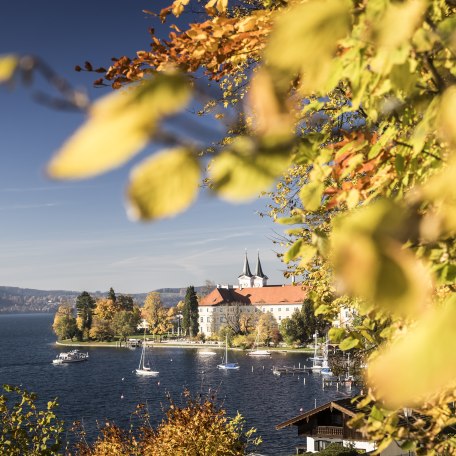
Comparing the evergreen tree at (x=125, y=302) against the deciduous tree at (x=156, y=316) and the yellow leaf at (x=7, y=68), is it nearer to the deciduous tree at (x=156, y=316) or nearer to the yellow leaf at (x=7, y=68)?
the deciduous tree at (x=156, y=316)

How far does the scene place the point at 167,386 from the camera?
210ft

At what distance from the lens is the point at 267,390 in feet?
199

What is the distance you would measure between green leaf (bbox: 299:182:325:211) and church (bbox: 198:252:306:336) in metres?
115

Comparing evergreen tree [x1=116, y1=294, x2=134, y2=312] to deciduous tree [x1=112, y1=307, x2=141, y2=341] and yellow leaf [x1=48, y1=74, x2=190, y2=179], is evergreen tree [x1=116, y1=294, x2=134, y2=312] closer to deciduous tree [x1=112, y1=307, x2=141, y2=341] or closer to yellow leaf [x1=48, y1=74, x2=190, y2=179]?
deciduous tree [x1=112, y1=307, x2=141, y2=341]

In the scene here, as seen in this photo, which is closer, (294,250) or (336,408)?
(294,250)

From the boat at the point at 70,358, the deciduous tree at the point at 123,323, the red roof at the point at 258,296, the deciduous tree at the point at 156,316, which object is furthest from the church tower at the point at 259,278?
the boat at the point at 70,358

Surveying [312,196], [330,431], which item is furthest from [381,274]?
[330,431]

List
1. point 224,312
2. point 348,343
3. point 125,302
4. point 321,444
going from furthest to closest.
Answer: point 125,302, point 224,312, point 321,444, point 348,343

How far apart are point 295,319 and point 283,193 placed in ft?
301

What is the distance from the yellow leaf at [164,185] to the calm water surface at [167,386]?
3491 cm

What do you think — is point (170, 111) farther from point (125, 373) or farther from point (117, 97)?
point (125, 373)

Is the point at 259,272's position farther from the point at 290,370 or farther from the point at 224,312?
the point at 290,370

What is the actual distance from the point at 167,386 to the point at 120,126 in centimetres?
6702

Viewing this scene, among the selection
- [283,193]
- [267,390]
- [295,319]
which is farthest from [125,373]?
[283,193]
